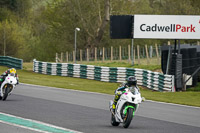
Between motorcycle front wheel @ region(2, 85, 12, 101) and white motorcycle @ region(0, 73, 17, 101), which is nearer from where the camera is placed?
white motorcycle @ region(0, 73, 17, 101)

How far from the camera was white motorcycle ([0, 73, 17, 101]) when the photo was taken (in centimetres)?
1716

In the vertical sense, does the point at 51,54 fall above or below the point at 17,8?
below

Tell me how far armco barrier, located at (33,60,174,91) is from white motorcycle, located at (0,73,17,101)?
10.1 m

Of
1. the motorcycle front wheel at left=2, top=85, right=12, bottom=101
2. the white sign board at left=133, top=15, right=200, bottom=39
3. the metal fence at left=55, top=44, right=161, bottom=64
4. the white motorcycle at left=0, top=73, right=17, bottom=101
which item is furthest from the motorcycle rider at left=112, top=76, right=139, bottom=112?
the metal fence at left=55, top=44, right=161, bottom=64

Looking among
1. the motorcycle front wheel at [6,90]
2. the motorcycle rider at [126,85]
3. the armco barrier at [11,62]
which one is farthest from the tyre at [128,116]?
the armco barrier at [11,62]

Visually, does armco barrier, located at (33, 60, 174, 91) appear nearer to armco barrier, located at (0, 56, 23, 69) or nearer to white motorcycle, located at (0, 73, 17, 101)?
armco barrier, located at (0, 56, 23, 69)

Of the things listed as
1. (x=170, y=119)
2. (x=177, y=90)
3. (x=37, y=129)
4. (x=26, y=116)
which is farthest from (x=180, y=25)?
(x=37, y=129)

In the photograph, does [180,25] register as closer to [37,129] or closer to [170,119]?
[170,119]

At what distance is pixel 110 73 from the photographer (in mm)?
33219

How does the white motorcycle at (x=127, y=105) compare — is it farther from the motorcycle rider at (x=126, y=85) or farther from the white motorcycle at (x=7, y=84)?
the white motorcycle at (x=7, y=84)

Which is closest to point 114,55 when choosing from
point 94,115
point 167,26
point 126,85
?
point 167,26

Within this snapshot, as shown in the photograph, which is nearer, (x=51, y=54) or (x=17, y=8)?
(x=51, y=54)

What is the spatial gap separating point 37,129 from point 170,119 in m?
4.58

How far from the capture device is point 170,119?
44.8ft
